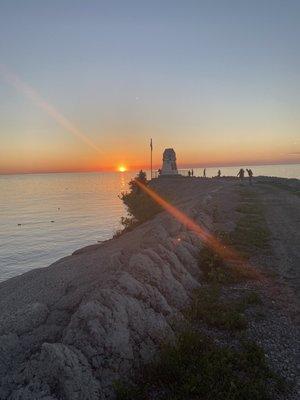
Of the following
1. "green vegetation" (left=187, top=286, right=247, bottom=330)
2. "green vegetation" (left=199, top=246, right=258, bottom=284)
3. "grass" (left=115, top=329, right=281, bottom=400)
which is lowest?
"grass" (left=115, top=329, right=281, bottom=400)

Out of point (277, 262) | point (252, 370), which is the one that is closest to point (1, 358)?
point (252, 370)

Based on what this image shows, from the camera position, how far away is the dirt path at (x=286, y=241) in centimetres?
1644

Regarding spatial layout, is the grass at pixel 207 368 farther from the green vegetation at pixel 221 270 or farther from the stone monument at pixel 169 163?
the stone monument at pixel 169 163

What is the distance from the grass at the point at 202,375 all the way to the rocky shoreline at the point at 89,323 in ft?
1.48

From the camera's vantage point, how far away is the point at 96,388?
8.20 metres

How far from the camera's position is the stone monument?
111500mm

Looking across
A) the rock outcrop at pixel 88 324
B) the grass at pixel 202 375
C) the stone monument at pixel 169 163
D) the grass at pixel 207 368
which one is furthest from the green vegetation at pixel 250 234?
the stone monument at pixel 169 163

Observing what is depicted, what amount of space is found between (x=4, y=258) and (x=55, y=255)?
589 cm

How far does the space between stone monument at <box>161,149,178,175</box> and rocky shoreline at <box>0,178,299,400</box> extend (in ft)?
317

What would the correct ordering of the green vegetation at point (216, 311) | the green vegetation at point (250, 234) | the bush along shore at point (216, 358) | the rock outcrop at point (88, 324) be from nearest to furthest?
the rock outcrop at point (88, 324), the bush along shore at point (216, 358), the green vegetation at point (216, 311), the green vegetation at point (250, 234)

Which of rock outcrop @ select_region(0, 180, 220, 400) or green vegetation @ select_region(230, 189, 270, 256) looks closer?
rock outcrop @ select_region(0, 180, 220, 400)

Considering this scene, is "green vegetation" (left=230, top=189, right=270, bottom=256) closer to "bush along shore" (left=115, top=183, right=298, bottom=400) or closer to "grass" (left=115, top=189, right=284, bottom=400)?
"bush along shore" (left=115, top=183, right=298, bottom=400)

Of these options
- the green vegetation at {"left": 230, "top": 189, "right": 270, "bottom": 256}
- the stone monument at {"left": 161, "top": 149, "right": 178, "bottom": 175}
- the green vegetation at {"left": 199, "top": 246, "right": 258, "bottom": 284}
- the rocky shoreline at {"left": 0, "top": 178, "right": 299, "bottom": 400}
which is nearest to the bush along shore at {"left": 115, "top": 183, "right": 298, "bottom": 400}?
the green vegetation at {"left": 199, "top": 246, "right": 258, "bottom": 284}

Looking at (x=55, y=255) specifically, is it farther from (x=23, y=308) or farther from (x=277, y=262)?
(x=23, y=308)
